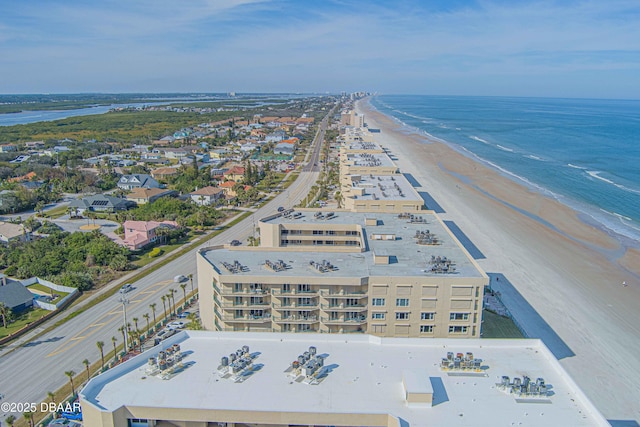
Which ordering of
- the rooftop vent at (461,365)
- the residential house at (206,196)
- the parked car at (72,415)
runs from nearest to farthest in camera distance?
1. the rooftop vent at (461,365)
2. the parked car at (72,415)
3. the residential house at (206,196)

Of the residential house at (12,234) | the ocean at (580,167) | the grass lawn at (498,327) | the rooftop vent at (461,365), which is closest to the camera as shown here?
the rooftop vent at (461,365)

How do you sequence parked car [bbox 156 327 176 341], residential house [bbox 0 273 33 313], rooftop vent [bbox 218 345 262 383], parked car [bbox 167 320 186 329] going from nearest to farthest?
rooftop vent [bbox 218 345 262 383] < parked car [bbox 156 327 176 341] < parked car [bbox 167 320 186 329] < residential house [bbox 0 273 33 313]

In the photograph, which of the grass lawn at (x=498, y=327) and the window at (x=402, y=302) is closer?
the window at (x=402, y=302)

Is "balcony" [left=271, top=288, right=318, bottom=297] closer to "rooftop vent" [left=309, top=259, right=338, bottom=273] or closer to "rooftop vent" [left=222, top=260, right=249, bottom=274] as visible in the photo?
"rooftop vent" [left=309, top=259, right=338, bottom=273]

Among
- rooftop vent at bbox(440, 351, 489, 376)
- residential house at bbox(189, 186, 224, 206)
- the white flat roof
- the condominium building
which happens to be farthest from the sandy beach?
residential house at bbox(189, 186, 224, 206)

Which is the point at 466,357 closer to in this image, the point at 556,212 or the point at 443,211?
the point at 443,211

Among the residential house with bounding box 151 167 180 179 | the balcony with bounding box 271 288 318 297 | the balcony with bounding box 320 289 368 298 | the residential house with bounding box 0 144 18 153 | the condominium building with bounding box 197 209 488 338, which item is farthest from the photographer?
the residential house with bounding box 0 144 18 153

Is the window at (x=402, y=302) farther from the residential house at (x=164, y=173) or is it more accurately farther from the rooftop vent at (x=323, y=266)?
the residential house at (x=164, y=173)

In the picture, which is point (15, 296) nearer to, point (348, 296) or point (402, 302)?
point (348, 296)

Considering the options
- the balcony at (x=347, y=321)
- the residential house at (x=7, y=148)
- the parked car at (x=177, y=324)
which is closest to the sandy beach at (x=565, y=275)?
the balcony at (x=347, y=321)
